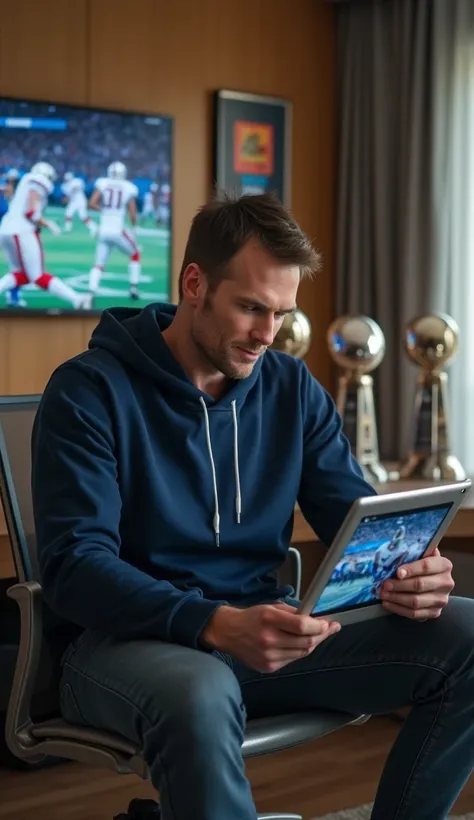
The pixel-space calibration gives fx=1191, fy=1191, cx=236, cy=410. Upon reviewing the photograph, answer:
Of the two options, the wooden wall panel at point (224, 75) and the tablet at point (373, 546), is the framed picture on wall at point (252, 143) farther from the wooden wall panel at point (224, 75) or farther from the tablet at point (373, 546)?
the tablet at point (373, 546)

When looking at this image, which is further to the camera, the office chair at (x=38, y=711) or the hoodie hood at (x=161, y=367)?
the hoodie hood at (x=161, y=367)

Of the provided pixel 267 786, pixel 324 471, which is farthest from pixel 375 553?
pixel 267 786

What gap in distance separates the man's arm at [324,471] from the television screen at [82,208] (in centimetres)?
212

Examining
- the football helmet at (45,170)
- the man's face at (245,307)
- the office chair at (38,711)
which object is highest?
the football helmet at (45,170)

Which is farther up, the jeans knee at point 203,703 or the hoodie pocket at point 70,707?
the jeans knee at point 203,703

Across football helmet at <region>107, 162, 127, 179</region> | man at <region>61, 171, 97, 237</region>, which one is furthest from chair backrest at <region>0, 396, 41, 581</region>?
football helmet at <region>107, 162, 127, 179</region>

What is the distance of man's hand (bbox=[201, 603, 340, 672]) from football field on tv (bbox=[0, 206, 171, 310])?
2.57 m

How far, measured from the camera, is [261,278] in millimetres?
1807

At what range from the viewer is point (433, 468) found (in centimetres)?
313

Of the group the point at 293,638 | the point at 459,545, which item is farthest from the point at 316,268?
the point at 459,545

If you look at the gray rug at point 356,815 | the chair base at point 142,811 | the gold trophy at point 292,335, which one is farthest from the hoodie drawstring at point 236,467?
the gold trophy at point 292,335

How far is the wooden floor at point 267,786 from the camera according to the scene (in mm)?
2494

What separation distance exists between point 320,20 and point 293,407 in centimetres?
322

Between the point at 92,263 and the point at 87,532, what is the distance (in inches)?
103
